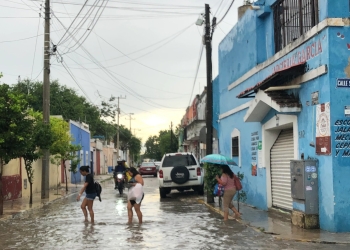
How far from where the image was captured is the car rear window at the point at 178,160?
22.3 m

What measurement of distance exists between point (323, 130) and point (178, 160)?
1200cm

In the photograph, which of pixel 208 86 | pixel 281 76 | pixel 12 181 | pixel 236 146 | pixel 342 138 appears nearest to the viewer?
pixel 342 138

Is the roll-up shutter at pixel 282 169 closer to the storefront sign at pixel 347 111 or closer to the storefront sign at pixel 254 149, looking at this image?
the storefront sign at pixel 254 149

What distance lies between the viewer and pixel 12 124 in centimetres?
1502

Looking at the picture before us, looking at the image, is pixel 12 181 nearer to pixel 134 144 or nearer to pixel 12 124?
pixel 12 124

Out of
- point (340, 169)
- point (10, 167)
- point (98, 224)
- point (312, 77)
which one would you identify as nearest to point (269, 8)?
point (312, 77)

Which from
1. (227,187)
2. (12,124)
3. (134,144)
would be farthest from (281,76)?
(134,144)

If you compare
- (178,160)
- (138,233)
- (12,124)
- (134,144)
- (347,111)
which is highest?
(134,144)

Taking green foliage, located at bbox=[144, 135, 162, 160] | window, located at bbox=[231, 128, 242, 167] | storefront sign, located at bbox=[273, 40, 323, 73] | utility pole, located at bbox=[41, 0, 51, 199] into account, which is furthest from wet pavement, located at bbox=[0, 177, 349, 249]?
green foliage, located at bbox=[144, 135, 162, 160]

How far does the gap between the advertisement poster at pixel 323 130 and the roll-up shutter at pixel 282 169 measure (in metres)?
2.55

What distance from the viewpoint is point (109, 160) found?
241 feet

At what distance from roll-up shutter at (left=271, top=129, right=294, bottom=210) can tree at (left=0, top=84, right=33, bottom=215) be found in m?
7.79

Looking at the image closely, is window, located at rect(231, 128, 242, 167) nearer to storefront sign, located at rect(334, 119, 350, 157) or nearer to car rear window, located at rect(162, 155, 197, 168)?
car rear window, located at rect(162, 155, 197, 168)

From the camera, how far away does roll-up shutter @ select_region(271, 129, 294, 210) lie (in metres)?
13.9
